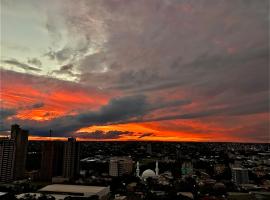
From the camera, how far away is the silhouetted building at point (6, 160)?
6806 cm

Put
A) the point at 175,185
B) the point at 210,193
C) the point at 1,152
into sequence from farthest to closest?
the point at 1,152 < the point at 175,185 < the point at 210,193

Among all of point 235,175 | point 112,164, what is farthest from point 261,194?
point 112,164

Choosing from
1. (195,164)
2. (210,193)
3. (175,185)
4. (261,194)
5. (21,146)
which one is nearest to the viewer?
(261,194)

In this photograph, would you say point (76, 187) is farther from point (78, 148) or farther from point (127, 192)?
point (78, 148)

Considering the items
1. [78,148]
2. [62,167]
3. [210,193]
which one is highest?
[78,148]

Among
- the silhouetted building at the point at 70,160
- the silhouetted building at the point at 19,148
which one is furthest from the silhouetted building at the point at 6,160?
the silhouetted building at the point at 70,160

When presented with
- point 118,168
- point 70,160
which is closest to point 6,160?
point 70,160

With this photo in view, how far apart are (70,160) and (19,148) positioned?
14.1 metres

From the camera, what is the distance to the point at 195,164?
354 ft

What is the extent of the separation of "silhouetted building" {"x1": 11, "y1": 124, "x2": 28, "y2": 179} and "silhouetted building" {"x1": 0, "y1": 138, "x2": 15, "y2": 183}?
1.55 meters

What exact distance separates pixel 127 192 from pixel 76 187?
35.7ft

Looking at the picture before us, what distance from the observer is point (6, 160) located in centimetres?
6894

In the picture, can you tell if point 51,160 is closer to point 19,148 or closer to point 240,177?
point 19,148

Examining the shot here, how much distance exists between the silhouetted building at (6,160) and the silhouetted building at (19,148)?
5.08 ft
